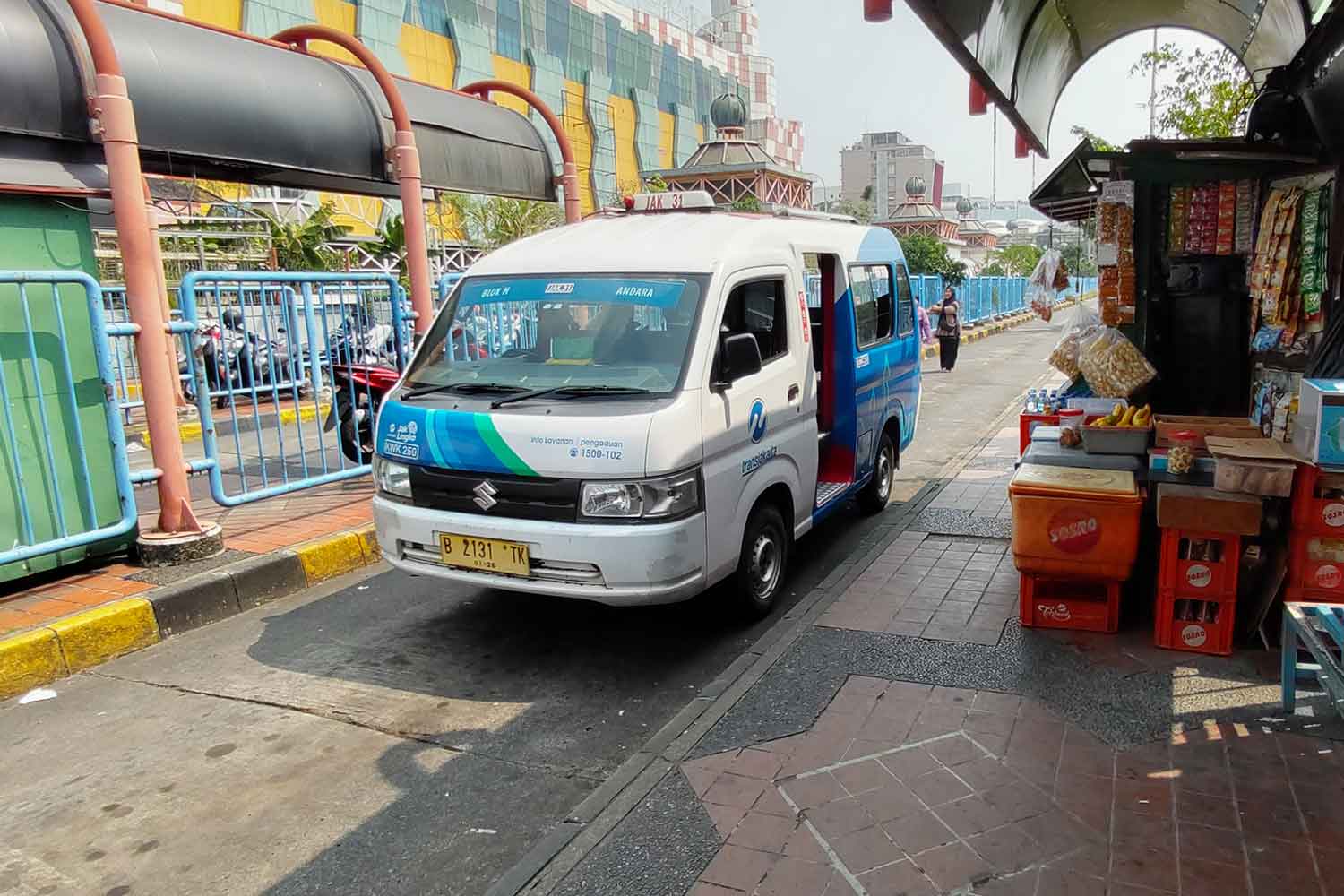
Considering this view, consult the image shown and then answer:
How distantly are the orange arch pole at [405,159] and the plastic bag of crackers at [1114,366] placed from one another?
5.29m

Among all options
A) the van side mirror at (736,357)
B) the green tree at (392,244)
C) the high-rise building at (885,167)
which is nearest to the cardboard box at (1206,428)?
the van side mirror at (736,357)

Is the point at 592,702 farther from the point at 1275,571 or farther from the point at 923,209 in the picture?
the point at 923,209

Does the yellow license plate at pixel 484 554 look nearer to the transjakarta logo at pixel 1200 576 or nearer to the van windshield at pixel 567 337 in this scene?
the van windshield at pixel 567 337

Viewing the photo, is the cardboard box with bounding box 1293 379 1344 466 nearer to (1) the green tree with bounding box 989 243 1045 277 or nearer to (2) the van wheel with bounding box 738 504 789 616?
(2) the van wheel with bounding box 738 504 789 616

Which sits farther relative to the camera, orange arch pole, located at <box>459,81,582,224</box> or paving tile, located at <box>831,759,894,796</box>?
orange arch pole, located at <box>459,81,582,224</box>

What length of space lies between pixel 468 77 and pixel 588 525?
5512cm

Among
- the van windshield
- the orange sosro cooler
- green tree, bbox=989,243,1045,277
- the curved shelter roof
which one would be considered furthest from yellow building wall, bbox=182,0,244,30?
green tree, bbox=989,243,1045,277

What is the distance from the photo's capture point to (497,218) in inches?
1181

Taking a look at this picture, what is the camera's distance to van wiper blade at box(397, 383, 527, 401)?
4430mm

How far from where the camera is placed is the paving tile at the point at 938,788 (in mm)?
3082

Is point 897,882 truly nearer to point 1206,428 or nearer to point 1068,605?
point 1068,605

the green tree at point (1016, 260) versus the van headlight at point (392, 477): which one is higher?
the green tree at point (1016, 260)

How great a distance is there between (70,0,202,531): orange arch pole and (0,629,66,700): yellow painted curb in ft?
3.80

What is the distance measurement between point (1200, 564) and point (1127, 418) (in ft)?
4.27
